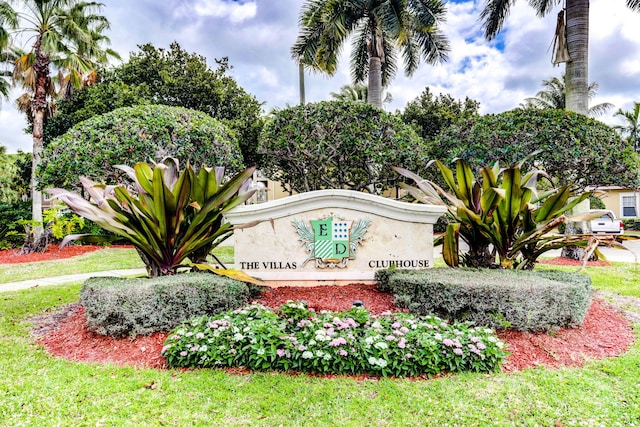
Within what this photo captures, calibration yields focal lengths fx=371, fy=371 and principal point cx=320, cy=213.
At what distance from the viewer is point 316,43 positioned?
13.3m

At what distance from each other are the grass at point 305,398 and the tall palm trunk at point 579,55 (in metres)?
9.08

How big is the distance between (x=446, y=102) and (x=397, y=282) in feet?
87.5

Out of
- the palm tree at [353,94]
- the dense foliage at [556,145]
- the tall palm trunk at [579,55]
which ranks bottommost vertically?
the dense foliage at [556,145]

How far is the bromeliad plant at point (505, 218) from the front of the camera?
5164mm

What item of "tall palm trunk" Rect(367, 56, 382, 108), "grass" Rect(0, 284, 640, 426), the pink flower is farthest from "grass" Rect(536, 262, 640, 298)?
"tall palm trunk" Rect(367, 56, 382, 108)

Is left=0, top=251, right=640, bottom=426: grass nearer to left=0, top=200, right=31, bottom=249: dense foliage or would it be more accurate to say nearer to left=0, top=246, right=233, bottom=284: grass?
left=0, top=246, right=233, bottom=284: grass

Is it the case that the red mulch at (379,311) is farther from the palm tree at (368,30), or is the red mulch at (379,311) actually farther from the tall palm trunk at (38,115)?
the tall palm trunk at (38,115)

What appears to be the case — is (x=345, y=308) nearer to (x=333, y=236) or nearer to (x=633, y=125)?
(x=333, y=236)

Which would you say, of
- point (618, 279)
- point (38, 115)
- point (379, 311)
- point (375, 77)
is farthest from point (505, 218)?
point (38, 115)

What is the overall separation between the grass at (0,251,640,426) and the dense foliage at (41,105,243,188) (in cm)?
795

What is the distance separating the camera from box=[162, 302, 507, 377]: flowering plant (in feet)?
10.9

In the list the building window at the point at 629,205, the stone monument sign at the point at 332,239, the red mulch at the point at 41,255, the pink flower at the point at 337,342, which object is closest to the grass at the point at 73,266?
the red mulch at the point at 41,255

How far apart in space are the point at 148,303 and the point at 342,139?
25.7ft

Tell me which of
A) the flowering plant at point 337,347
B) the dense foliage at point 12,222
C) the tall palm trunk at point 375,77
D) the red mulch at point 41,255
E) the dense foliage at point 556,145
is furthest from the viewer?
the dense foliage at point 12,222
